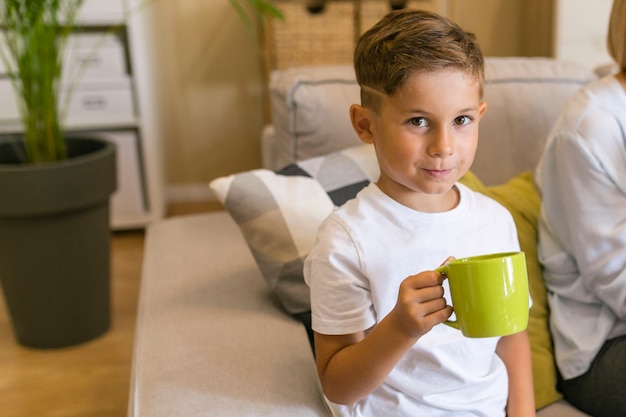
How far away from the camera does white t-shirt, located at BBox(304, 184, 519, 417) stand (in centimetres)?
82

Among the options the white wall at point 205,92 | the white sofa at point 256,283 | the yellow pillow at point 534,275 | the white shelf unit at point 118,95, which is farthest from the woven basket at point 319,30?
the yellow pillow at point 534,275

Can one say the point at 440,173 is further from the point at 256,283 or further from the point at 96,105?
the point at 96,105

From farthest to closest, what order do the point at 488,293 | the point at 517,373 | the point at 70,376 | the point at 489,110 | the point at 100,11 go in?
1. the point at 100,11
2. the point at 70,376
3. the point at 489,110
4. the point at 517,373
5. the point at 488,293

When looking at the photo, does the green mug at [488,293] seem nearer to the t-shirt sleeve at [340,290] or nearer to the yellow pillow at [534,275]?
the t-shirt sleeve at [340,290]

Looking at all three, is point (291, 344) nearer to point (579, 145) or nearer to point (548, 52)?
point (579, 145)

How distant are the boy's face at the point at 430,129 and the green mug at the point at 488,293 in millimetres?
127

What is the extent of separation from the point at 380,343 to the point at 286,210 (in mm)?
439

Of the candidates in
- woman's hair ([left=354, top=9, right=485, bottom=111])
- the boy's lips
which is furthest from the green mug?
woman's hair ([left=354, top=9, right=485, bottom=111])

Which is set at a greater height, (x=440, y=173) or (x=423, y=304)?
(x=440, y=173)

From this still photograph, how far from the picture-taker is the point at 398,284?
830 millimetres

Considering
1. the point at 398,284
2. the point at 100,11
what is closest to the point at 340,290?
the point at 398,284

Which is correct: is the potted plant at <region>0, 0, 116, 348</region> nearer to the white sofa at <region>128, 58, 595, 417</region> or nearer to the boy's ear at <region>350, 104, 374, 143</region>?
the white sofa at <region>128, 58, 595, 417</region>

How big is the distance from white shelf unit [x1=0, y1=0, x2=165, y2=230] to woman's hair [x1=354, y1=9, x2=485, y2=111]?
6.23 feet

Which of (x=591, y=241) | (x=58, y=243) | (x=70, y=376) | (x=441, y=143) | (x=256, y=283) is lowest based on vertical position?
(x=70, y=376)
